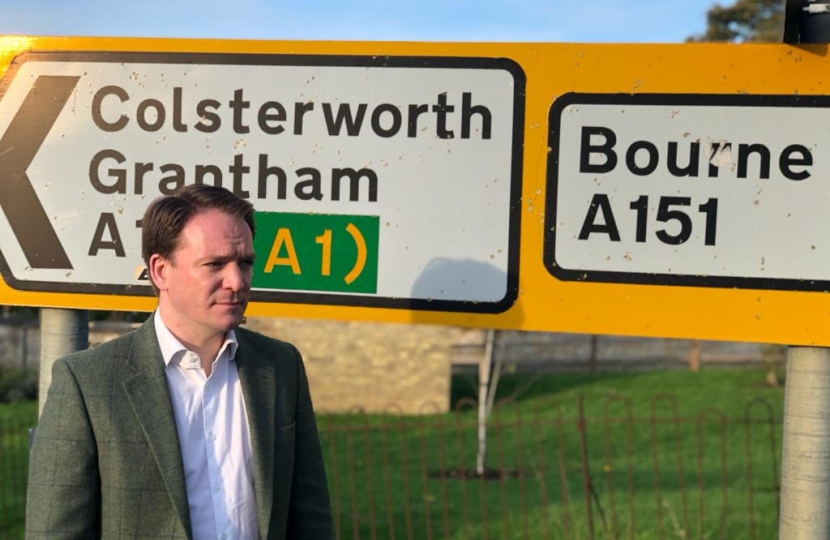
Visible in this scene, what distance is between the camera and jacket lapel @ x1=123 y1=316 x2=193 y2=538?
7.35ft

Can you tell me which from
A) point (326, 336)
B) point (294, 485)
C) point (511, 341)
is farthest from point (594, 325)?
point (511, 341)

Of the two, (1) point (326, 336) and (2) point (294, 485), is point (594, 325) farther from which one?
(1) point (326, 336)

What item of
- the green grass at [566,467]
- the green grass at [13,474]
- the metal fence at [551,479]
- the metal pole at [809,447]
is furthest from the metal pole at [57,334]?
the green grass at [13,474]

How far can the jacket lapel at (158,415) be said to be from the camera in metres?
A: 2.24

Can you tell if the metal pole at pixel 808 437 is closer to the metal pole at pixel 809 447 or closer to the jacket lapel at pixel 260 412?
the metal pole at pixel 809 447

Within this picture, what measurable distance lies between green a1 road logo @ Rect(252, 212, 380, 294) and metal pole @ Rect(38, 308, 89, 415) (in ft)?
2.04

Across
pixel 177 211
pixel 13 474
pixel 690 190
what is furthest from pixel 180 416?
pixel 13 474

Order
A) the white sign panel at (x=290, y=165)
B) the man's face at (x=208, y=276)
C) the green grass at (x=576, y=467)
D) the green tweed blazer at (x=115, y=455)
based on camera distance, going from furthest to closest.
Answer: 1. the green grass at (x=576, y=467)
2. the white sign panel at (x=290, y=165)
3. the man's face at (x=208, y=276)
4. the green tweed blazer at (x=115, y=455)

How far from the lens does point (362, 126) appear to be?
10.7 ft

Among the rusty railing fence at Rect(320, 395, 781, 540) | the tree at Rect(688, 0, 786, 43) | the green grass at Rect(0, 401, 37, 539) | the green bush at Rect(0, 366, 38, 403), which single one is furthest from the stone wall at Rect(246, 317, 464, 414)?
the tree at Rect(688, 0, 786, 43)

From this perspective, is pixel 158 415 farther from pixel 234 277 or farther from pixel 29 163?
pixel 29 163

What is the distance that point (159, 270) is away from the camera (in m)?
2.40

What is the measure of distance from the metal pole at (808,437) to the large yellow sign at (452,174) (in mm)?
62

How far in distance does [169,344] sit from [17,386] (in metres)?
18.8
